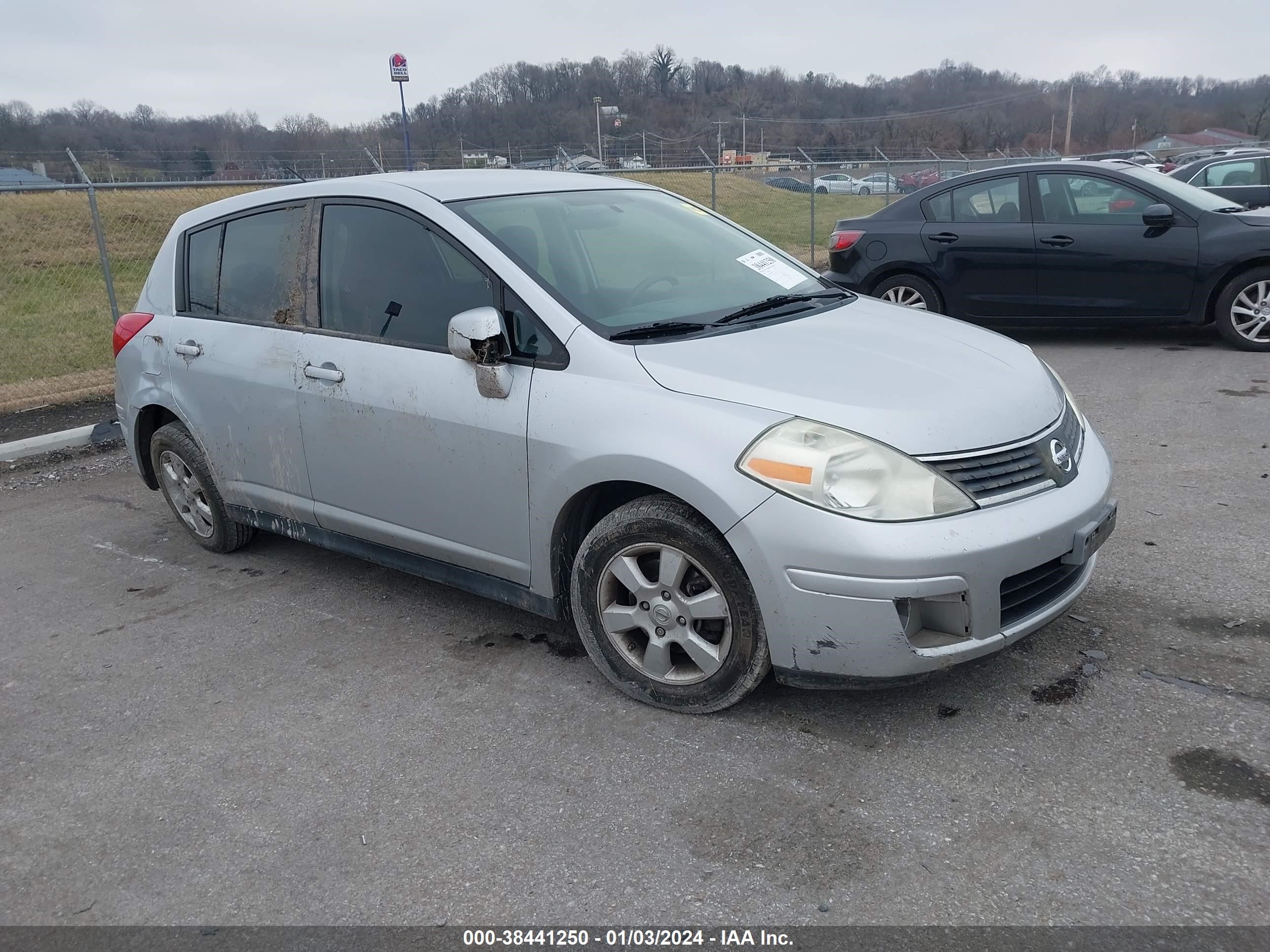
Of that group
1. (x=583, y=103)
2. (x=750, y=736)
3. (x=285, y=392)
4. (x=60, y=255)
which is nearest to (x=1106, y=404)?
(x=750, y=736)

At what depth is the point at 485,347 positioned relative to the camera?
11.5 ft

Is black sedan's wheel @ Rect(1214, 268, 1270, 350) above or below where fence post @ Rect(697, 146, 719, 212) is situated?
below

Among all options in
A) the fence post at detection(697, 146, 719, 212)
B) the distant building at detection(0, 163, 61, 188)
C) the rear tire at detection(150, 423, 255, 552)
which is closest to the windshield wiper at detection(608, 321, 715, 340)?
the rear tire at detection(150, 423, 255, 552)

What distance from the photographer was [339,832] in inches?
111

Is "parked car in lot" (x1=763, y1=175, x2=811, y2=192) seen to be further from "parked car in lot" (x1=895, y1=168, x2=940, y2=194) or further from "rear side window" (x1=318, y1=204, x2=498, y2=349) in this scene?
"rear side window" (x1=318, y1=204, x2=498, y2=349)

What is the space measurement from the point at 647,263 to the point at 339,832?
7.54 ft

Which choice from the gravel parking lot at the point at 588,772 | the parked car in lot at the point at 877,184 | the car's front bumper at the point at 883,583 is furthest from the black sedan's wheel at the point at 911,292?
the parked car in lot at the point at 877,184

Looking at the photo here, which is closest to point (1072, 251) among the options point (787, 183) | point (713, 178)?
point (713, 178)

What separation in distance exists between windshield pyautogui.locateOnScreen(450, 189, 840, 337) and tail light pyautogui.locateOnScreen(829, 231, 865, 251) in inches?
204

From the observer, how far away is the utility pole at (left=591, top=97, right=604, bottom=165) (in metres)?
20.3

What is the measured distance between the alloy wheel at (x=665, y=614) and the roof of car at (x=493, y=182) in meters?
1.63

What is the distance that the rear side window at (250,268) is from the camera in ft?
14.2

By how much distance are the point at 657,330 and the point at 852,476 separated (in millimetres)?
962

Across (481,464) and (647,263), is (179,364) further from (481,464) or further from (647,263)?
(647,263)
